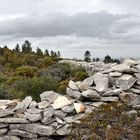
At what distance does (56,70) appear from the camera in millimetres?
23797

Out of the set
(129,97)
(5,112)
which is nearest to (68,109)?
(5,112)

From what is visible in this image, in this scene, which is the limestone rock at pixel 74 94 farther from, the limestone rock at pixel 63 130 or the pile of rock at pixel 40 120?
the limestone rock at pixel 63 130

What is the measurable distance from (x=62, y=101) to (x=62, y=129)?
0.61m

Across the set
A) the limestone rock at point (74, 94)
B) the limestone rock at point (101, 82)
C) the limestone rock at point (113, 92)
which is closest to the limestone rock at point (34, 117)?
the limestone rock at point (74, 94)

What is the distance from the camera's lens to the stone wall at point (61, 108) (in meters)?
8.59

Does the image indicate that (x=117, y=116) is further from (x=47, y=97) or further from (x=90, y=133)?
(x=47, y=97)

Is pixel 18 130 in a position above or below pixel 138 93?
below

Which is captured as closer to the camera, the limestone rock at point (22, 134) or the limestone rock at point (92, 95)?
the limestone rock at point (22, 134)

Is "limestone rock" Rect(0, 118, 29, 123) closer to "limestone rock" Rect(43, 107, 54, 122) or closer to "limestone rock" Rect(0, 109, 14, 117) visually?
"limestone rock" Rect(0, 109, 14, 117)

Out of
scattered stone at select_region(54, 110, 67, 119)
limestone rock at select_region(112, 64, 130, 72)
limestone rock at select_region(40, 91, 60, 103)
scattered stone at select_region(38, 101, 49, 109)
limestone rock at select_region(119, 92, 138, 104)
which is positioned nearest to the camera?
limestone rock at select_region(119, 92, 138, 104)

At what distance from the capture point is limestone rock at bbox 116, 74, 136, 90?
9.11 metres

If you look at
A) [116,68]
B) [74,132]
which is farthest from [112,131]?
[116,68]

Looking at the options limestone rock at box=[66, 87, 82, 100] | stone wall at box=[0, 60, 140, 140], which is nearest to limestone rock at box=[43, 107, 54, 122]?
stone wall at box=[0, 60, 140, 140]

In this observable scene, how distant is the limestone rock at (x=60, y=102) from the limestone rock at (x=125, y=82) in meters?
1.16
